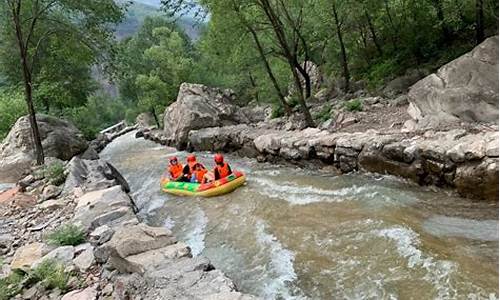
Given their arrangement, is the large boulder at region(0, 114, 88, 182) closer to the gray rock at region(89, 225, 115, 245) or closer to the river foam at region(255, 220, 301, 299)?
the gray rock at region(89, 225, 115, 245)

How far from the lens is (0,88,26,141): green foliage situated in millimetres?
22047

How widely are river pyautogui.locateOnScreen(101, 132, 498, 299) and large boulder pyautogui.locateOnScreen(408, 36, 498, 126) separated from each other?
Answer: 2.17 m

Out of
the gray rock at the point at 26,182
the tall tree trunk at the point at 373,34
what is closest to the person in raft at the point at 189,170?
the gray rock at the point at 26,182

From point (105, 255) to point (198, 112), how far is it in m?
17.7

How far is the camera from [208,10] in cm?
1620

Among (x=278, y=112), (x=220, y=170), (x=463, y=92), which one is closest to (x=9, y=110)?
(x=278, y=112)

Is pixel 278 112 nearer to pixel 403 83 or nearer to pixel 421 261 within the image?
pixel 403 83

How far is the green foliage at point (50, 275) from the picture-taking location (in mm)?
4973

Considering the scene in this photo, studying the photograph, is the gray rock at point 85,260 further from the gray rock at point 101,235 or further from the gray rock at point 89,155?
the gray rock at point 89,155

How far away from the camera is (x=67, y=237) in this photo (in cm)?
645

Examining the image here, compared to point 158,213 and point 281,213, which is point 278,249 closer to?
point 281,213

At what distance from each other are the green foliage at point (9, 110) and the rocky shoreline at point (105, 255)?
48.5ft

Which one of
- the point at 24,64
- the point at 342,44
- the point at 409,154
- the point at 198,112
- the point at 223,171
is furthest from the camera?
the point at 198,112

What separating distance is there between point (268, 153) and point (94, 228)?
27.2ft
